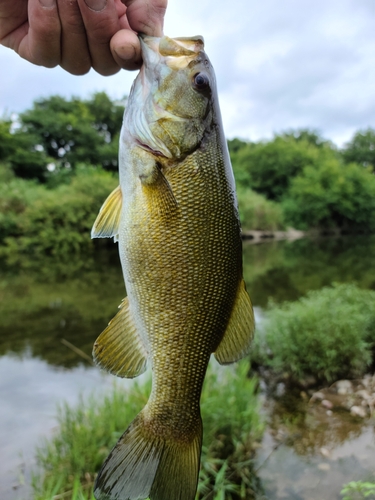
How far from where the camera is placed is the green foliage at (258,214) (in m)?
37.4

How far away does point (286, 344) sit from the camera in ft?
25.0

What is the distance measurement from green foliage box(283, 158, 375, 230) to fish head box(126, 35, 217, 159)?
44472 millimetres

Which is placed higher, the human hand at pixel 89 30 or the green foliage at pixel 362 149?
the green foliage at pixel 362 149

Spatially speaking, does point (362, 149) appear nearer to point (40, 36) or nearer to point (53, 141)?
point (53, 141)

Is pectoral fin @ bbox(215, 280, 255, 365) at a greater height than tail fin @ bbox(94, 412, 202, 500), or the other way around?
pectoral fin @ bbox(215, 280, 255, 365)

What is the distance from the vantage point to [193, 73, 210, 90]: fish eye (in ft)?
6.18

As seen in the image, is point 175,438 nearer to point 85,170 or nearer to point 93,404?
point 93,404

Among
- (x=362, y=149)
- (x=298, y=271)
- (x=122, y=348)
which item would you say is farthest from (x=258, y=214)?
(x=122, y=348)

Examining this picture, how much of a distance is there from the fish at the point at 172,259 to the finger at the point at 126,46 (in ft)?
0.15

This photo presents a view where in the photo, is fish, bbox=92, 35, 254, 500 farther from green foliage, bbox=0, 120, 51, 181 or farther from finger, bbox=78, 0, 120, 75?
green foliage, bbox=0, 120, 51, 181

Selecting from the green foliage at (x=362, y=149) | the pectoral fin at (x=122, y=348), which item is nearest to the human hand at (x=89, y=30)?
the pectoral fin at (x=122, y=348)

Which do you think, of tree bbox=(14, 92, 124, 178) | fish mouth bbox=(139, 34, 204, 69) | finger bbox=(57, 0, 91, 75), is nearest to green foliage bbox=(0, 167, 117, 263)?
tree bbox=(14, 92, 124, 178)

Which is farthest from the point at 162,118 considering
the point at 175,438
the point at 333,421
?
the point at 333,421

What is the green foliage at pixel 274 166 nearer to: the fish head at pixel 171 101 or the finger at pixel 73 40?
the finger at pixel 73 40
